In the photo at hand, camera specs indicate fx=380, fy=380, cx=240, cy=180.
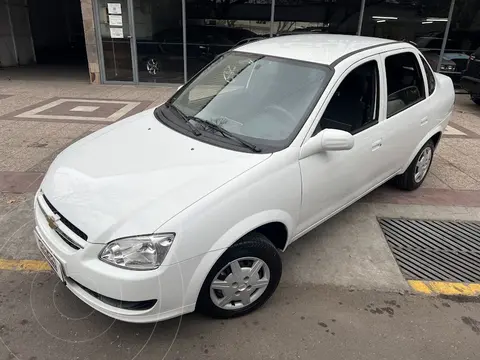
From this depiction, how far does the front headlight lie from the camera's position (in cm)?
208

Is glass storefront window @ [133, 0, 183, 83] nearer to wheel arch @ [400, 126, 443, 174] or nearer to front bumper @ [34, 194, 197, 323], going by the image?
wheel arch @ [400, 126, 443, 174]

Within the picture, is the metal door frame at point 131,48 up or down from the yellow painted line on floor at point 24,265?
up

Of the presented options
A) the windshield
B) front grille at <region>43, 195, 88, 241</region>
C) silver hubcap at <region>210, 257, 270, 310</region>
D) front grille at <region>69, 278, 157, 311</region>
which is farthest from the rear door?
front grille at <region>43, 195, 88, 241</region>

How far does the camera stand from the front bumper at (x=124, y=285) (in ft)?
6.83

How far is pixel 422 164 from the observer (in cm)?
450

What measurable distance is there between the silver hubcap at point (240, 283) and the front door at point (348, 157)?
509 mm

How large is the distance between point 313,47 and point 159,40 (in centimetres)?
821

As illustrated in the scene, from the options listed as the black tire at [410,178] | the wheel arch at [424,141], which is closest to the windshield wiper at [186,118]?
the wheel arch at [424,141]

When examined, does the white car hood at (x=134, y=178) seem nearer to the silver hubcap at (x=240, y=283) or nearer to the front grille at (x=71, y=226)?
the front grille at (x=71, y=226)

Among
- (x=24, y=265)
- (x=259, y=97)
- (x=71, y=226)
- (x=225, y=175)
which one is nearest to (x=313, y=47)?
(x=259, y=97)

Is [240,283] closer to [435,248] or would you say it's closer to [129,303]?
[129,303]

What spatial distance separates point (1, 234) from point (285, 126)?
277cm

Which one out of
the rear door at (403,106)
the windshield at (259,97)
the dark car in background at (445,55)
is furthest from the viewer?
the dark car in background at (445,55)

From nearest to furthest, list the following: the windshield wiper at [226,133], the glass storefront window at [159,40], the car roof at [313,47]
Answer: the windshield wiper at [226,133], the car roof at [313,47], the glass storefront window at [159,40]
